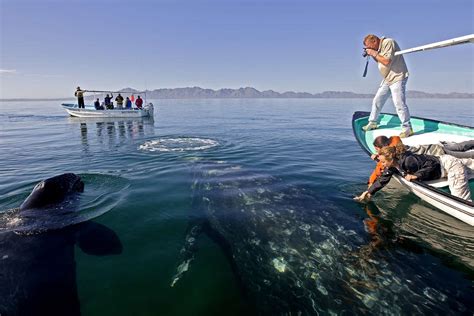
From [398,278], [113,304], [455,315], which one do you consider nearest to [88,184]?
[113,304]

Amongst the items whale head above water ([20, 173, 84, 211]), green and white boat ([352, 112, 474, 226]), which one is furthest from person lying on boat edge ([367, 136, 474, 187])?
whale head above water ([20, 173, 84, 211])

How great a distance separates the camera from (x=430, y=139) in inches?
487

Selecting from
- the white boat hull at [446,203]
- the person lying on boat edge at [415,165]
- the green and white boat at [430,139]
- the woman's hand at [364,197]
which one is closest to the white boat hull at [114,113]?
the green and white boat at [430,139]

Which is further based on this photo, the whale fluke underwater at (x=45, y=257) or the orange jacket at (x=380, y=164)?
the orange jacket at (x=380, y=164)

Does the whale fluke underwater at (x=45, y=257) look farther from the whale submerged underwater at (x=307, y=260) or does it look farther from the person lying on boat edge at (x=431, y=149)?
the person lying on boat edge at (x=431, y=149)

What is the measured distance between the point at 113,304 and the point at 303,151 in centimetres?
1682

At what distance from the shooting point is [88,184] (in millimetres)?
12320

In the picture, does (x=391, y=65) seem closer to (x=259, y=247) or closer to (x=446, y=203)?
(x=446, y=203)

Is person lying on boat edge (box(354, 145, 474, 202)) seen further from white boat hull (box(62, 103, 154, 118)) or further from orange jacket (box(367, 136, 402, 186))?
white boat hull (box(62, 103, 154, 118))

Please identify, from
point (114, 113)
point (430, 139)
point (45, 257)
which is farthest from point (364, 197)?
point (114, 113)

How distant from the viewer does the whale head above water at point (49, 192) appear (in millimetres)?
9070

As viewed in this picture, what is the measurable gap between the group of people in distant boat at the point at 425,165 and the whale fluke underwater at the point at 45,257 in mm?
8512

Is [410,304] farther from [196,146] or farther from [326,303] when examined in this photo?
[196,146]

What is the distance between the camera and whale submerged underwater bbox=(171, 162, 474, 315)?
5.49 metres
